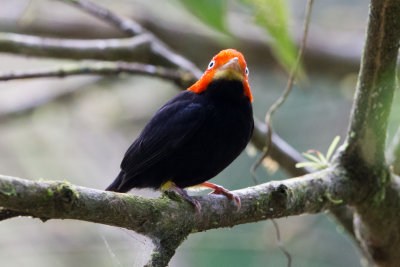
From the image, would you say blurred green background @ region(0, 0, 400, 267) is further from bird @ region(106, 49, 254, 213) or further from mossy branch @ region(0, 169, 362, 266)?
mossy branch @ region(0, 169, 362, 266)

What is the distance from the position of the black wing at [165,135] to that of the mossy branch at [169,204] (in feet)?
1.77

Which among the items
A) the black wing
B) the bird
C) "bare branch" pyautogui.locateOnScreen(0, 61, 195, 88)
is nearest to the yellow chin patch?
the bird

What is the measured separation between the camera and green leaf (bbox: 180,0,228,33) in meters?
1.58

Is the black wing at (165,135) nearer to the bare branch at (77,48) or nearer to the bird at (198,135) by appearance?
the bird at (198,135)

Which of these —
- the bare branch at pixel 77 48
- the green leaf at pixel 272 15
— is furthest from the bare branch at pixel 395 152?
the bare branch at pixel 77 48

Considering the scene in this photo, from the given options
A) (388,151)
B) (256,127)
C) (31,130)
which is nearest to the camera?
(388,151)

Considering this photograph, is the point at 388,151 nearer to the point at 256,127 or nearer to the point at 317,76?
the point at 256,127

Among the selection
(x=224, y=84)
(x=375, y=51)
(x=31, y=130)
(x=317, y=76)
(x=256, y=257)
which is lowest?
(x=256, y=257)

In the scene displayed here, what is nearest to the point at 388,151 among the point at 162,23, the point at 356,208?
the point at 356,208

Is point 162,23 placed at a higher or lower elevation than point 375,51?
lower

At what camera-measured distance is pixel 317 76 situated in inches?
269

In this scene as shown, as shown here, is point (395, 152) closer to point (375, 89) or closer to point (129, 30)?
point (375, 89)

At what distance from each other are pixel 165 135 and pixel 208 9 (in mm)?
1854

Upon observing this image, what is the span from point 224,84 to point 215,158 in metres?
0.49
